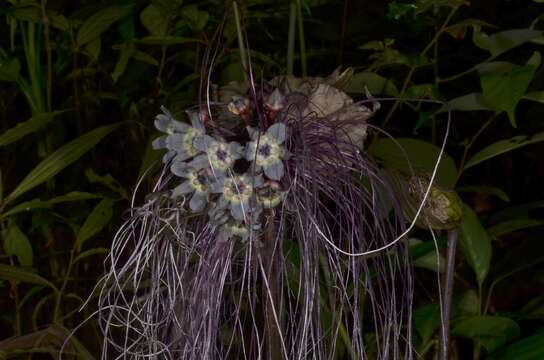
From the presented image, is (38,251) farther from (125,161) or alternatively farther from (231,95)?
(231,95)

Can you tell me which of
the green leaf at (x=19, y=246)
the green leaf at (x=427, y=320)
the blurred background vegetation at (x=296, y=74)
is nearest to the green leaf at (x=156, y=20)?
the blurred background vegetation at (x=296, y=74)

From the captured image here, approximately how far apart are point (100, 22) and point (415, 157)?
371 mm

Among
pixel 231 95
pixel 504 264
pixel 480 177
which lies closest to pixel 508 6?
pixel 480 177

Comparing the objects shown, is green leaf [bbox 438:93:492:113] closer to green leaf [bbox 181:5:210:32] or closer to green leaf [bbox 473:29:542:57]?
green leaf [bbox 473:29:542:57]

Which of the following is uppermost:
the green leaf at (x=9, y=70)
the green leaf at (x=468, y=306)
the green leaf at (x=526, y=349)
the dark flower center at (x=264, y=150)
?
the dark flower center at (x=264, y=150)

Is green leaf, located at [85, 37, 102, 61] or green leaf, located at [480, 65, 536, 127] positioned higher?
green leaf, located at [480, 65, 536, 127]

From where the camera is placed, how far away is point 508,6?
1045mm

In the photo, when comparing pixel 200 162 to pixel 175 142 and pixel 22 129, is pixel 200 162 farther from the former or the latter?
pixel 22 129

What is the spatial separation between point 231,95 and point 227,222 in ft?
0.30

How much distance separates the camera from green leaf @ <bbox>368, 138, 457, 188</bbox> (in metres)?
0.67

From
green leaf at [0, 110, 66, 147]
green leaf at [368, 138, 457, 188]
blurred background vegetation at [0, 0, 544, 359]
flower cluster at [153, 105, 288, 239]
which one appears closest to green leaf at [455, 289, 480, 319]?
blurred background vegetation at [0, 0, 544, 359]

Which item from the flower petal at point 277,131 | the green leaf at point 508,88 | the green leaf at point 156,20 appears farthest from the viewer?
the green leaf at point 156,20

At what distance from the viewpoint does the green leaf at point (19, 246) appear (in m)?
0.89

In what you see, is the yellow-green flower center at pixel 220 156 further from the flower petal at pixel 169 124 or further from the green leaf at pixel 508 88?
the green leaf at pixel 508 88
